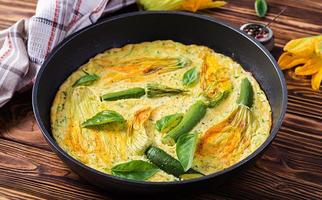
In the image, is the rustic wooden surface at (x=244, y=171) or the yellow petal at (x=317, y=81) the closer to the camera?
the rustic wooden surface at (x=244, y=171)

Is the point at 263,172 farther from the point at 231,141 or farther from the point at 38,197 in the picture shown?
the point at 38,197

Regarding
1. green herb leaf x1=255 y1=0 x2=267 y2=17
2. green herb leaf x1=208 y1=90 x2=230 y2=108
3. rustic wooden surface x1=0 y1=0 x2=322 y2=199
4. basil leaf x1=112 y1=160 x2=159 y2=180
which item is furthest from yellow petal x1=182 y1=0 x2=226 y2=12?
basil leaf x1=112 y1=160 x2=159 y2=180

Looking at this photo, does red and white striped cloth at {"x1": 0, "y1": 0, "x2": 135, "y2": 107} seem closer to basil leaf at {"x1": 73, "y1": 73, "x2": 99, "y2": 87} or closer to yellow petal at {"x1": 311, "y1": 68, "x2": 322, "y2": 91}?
basil leaf at {"x1": 73, "y1": 73, "x2": 99, "y2": 87}

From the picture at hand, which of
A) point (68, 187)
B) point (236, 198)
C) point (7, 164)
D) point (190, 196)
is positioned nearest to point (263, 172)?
point (236, 198)

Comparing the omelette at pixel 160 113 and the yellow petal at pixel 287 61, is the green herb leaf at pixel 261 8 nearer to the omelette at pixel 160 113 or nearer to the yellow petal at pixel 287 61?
the yellow petal at pixel 287 61

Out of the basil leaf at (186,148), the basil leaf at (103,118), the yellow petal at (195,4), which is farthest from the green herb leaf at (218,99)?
A: the yellow petal at (195,4)

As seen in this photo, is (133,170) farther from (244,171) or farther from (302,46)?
(302,46)
